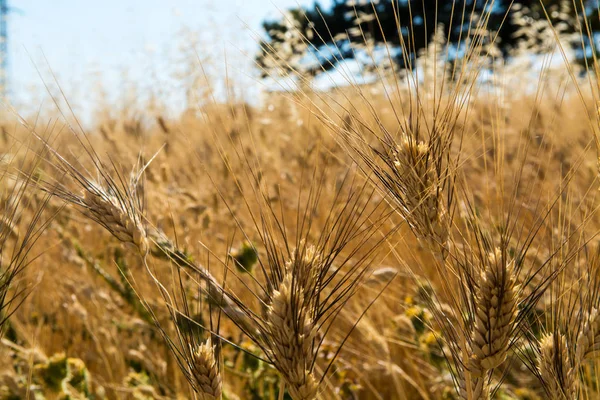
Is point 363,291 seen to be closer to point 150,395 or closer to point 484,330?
point 150,395

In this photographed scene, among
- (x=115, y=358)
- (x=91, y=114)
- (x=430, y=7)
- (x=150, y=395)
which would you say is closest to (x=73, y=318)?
(x=115, y=358)

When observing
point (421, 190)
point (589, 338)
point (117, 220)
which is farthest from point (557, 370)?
point (117, 220)

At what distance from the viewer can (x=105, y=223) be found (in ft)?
2.49

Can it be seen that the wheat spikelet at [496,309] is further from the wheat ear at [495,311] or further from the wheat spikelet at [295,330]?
the wheat spikelet at [295,330]

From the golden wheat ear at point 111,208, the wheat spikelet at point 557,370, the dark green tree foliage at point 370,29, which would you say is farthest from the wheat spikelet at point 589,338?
the golden wheat ear at point 111,208

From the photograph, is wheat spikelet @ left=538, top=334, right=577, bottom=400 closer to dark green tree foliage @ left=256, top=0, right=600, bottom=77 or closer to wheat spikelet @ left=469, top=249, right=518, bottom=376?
wheat spikelet @ left=469, top=249, right=518, bottom=376

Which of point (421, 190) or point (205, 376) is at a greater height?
point (421, 190)

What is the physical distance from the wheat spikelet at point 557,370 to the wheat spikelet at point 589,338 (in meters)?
0.02

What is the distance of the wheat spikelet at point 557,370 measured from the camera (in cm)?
67

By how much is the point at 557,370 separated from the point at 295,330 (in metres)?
0.30

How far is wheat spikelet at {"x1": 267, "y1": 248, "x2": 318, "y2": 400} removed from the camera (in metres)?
0.62

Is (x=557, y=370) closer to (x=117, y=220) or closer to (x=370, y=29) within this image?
(x=117, y=220)

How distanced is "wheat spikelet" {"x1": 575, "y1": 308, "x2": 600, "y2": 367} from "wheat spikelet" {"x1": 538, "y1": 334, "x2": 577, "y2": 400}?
15 mm

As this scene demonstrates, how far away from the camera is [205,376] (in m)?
0.68
